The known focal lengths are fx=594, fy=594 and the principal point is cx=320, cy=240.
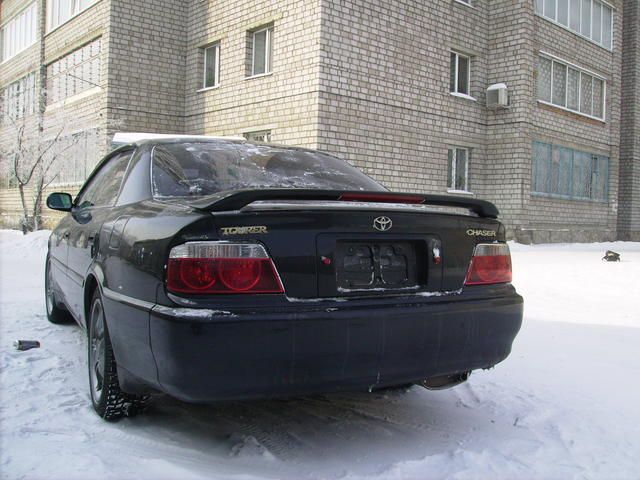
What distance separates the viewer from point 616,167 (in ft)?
66.3

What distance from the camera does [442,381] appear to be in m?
2.89

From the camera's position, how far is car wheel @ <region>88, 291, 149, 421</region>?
293cm

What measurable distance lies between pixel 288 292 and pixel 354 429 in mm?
1010

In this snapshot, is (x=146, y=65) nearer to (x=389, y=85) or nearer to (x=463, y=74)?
(x=389, y=85)

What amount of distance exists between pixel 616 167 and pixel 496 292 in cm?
1979

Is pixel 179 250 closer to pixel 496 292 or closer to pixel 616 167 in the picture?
pixel 496 292

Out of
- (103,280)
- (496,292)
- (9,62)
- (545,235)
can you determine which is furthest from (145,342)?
(9,62)

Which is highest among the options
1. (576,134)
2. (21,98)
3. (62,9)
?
(62,9)

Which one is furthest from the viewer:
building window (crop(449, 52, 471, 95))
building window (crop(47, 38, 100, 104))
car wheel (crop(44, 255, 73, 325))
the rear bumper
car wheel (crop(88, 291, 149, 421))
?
building window (crop(47, 38, 100, 104))

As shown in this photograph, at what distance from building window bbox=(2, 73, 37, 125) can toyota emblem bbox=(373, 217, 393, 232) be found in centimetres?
2055

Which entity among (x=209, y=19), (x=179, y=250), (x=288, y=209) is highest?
(x=209, y=19)

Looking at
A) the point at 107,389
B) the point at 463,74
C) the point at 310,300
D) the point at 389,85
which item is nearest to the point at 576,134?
the point at 463,74

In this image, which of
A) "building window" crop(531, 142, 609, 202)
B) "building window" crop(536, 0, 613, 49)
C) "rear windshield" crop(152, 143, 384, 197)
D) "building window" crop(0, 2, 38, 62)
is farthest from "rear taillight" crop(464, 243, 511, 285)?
"building window" crop(0, 2, 38, 62)

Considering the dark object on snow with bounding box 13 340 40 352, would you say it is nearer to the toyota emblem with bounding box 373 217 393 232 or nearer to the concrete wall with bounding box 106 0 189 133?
the toyota emblem with bounding box 373 217 393 232
